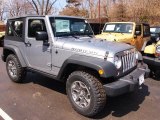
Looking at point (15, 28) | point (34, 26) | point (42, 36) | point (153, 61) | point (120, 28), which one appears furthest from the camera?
point (120, 28)

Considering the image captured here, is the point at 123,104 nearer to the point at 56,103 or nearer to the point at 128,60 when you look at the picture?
the point at 128,60

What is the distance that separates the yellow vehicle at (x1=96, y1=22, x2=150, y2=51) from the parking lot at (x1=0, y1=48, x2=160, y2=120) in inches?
130

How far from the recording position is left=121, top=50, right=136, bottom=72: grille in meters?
4.87

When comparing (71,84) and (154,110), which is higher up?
(71,84)

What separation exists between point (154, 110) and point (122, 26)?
607cm

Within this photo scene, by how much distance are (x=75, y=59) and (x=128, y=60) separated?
114cm

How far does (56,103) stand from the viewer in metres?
5.33

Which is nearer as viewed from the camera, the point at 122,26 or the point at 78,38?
the point at 78,38

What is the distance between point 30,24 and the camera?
609cm

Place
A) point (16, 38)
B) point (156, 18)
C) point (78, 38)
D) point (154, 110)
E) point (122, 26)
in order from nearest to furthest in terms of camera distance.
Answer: point (154, 110)
point (78, 38)
point (16, 38)
point (122, 26)
point (156, 18)

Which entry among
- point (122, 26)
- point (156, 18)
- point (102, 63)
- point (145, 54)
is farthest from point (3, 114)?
point (156, 18)

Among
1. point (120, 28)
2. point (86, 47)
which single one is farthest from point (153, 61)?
point (120, 28)

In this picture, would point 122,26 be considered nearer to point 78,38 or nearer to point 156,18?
point 78,38

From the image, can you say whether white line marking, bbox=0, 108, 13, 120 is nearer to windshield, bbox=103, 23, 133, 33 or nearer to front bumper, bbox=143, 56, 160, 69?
front bumper, bbox=143, 56, 160, 69
